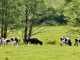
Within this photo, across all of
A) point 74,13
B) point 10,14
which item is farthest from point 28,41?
point 74,13

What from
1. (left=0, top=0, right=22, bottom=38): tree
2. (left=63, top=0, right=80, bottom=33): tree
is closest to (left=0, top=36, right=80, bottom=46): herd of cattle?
(left=0, top=0, right=22, bottom=38): tree

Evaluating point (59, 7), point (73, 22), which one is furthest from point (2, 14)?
point (59, 7)

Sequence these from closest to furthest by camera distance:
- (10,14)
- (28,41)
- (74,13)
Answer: (28,41) → (10,14) → (74,13)

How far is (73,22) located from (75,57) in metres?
29.8

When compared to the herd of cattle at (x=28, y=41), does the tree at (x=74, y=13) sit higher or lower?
higher

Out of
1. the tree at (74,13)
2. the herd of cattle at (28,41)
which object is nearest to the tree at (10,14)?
the herd of cattle at (28,41)

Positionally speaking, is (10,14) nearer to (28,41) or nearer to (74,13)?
(28,41)

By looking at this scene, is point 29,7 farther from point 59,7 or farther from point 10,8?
point 59,7

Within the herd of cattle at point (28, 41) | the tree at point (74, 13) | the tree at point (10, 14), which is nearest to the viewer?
the herd of cattle at point (28, 41)

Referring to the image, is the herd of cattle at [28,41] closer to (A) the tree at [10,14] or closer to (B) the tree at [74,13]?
(A) the tree at [10,14]

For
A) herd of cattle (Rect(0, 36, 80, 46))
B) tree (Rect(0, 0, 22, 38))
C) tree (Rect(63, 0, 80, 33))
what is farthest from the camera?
tree (Rect(63, 0, 80, 33))

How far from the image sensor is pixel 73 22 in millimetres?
54781

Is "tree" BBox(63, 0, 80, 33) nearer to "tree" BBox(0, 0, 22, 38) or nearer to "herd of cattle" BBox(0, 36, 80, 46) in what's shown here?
"herd of cattle" BBox(0, 36, 80, 46)

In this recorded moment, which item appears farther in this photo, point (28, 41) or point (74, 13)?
point (74, 13)
